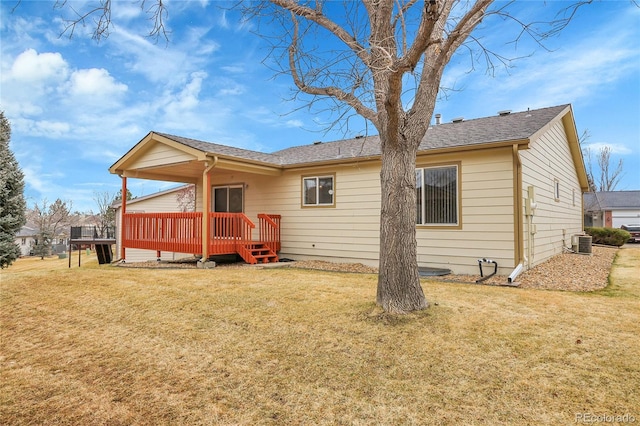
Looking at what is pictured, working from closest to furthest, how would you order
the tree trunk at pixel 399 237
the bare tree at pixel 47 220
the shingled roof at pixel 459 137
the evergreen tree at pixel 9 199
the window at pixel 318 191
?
the tree trunk at pixel 399 237 → the shingled roof at pixel 459 137 → the window at pixel 318 191 → the evergreen tree at pixel 9 199 → the bare tree at pixel 47 220

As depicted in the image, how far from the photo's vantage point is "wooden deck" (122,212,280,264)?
9734 millimetres

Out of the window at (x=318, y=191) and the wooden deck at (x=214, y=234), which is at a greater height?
the window at (x=318, y=191)

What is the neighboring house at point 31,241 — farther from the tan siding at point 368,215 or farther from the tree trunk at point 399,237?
the tree trunk at point 399,237

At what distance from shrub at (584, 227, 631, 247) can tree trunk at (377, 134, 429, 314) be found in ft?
62.7

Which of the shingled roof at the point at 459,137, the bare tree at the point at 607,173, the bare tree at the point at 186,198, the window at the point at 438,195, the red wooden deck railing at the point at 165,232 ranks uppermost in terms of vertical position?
the bare tree at the point at 607,173

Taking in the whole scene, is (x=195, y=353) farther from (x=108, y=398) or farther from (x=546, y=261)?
(x=546, y=261)

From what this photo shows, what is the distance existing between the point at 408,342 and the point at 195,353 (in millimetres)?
2160

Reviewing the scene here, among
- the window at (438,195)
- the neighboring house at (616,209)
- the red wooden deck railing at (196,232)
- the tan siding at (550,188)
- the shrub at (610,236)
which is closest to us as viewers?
the window at (438,195)

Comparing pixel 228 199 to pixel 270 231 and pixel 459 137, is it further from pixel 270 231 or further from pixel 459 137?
pixel 459 137

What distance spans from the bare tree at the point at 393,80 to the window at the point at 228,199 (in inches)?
288

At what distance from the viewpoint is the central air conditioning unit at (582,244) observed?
12164 millimetres

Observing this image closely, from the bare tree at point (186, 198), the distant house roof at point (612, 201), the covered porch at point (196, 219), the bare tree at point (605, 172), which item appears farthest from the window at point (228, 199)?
the bare tree at point (605, 172)

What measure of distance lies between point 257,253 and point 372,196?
375 centimetres

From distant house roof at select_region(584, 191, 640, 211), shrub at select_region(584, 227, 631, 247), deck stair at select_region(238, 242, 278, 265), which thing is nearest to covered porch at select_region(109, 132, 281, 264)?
deck stair at select_region(238, 242, 278, 265)
